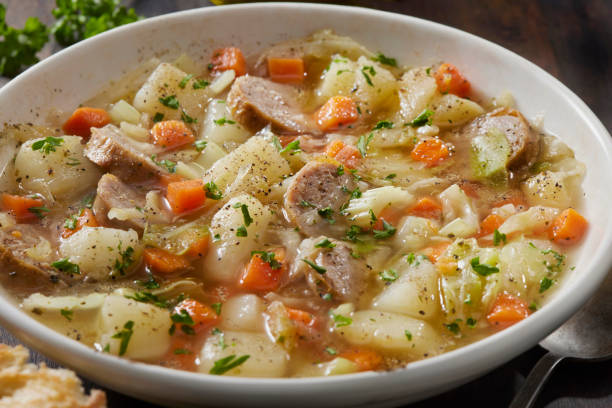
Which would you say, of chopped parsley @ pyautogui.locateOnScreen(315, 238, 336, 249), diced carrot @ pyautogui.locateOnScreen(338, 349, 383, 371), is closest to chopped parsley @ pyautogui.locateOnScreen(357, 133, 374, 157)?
chopped parsley @ pyautogui.locateOnScreen(315, 238, 336, 249)

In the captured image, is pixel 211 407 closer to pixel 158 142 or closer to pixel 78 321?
pixel 78 321

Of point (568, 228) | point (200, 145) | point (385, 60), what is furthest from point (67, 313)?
point (385, 60)

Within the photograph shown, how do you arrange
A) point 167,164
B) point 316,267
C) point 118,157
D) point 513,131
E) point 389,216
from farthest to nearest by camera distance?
point 513,131 → point 167,164 → point 118,157 → point 389,216 → point 316,267

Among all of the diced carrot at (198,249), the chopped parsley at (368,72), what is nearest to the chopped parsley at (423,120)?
the chopped parsley at (368,72)

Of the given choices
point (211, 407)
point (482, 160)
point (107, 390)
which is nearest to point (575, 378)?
point (482, 160)

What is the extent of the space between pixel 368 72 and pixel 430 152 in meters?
0.75

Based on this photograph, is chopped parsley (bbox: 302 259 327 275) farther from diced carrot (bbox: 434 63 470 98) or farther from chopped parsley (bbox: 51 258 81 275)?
diced carrot (bbox: 434 63 470 98)

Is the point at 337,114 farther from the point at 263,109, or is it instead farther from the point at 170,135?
the point at 170,135

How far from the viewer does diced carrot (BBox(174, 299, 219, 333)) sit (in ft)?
9.58

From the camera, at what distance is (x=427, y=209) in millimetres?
3555

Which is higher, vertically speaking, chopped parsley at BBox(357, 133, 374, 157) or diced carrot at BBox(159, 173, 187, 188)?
diced carrot at BBox(159, 173, 187, 188)

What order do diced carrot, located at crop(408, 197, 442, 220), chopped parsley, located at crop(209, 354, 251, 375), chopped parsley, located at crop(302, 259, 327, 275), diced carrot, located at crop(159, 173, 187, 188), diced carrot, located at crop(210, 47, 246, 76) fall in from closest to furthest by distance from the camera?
chopped parsley, located at crop(209, 354, 251, 375) < chopped parsley, located at crop(302, 259, 327, 275) < diced carrot, located at crop(408, 197, 442, 220) < diced carrot, located at crop(159, 173, 187, 188) < diced carrot, located at crop(210, 47, 246, 76)

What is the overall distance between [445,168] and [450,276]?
3.03 feet

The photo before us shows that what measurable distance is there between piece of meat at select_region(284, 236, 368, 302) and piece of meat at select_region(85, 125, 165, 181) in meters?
1.03
